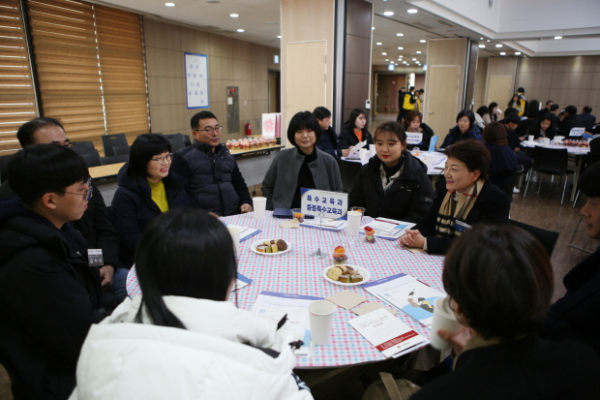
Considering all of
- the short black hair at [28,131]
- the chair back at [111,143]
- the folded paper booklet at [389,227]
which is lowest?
the folded paper booklet at [389,227]

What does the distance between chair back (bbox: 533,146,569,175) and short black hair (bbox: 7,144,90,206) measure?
6.81 m

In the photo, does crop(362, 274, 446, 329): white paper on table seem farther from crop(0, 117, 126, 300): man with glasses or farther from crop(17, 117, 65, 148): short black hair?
crop(17, 117, 65, 148): short black hair

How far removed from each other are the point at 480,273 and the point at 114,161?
5.00 m

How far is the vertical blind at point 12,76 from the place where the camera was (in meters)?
5.48

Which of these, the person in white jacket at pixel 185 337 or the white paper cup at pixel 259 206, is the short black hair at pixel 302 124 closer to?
the white paper cup at pixel 259 206

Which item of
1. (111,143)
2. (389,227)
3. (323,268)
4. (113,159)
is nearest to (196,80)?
(111,143)

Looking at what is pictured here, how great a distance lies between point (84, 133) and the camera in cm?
684

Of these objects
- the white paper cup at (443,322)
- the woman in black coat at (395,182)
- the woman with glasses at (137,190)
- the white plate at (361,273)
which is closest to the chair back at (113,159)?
the woman with glasses at (137,190)

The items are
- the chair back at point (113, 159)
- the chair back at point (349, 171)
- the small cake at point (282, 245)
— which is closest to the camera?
the small cake at point (282, 245)

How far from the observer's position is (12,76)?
5.63 metres

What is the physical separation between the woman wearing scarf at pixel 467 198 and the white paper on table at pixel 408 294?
37 cm

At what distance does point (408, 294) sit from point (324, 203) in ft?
3.26

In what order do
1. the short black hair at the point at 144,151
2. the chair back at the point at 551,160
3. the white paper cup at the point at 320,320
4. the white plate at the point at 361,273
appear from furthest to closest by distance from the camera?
the chair back at the point at 551,160, the short black hair at the point at 144,151, the white plate at the point at 361,273, the white paper cup at the point at 320,320

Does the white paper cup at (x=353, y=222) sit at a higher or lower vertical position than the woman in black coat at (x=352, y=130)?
lower
